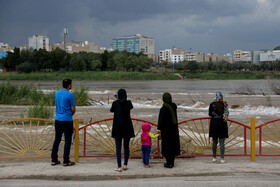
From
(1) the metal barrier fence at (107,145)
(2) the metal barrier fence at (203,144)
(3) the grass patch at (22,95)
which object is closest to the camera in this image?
(1) the metal barrier fence at (107,145)

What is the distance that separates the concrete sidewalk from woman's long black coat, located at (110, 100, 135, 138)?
0.76m

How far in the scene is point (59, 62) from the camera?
9394cm

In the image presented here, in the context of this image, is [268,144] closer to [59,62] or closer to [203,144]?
[203,144]

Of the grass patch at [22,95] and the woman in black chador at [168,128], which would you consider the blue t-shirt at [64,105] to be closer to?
the woman in black chador at [168,128]

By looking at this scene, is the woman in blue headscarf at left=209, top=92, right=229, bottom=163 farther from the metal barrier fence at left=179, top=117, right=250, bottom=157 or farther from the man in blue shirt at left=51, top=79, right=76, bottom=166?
the man in blue shirt at left=51, top=79, right=76, bottom=166

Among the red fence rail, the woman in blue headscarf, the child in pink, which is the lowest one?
the red fence rail

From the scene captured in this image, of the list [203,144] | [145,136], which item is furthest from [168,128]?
[203,144]

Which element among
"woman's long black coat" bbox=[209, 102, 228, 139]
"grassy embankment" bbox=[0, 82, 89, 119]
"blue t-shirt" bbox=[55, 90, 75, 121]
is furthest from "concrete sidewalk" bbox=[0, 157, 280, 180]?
"grassy embankment" bbox=[0, 82, 89, 119]

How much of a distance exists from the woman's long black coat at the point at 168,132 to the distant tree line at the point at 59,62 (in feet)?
270

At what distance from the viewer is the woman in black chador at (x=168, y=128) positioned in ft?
20.9

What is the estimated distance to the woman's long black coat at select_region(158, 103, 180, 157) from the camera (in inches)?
252

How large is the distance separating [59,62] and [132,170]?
91142 millimetres

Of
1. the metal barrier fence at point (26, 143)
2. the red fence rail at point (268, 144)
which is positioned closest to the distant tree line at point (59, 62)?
the metal barrier fence at point (26, 143)

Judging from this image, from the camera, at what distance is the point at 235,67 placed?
127625mm
